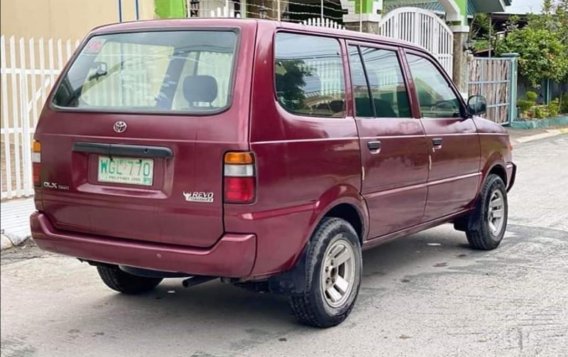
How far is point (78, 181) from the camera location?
450cm

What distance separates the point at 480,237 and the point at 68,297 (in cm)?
371

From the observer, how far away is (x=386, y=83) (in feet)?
18.3

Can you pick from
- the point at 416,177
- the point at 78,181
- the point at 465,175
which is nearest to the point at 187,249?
the point at 78,181

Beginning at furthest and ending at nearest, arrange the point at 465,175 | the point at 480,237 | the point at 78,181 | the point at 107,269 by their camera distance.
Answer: the point at 480,237 → the point at 465,175 → the point at 107,269 → the point at 78,181

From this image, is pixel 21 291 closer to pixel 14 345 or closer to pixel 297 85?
pixel 14 345

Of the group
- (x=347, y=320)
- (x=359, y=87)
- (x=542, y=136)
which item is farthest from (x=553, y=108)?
(x=347, y=320)

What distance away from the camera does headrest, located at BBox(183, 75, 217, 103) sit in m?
4.29

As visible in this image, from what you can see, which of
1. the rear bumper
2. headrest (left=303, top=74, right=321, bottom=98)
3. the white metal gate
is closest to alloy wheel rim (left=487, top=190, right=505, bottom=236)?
headrest (left=303, top=74, right=321, bottom=98)

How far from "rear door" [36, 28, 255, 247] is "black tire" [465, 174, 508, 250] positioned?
132 inches

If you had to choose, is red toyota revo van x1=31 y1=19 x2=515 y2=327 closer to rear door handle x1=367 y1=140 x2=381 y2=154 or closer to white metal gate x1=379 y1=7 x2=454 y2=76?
rear door handle x1=367 y1=140 x2=381 y2=154

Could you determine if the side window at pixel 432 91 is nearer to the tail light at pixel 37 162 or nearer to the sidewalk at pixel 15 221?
the tail light at pixel 37 162

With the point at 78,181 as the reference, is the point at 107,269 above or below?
below

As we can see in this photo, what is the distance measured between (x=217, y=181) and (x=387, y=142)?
1674 millimetres

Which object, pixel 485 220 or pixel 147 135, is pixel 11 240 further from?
pixel 485 220
